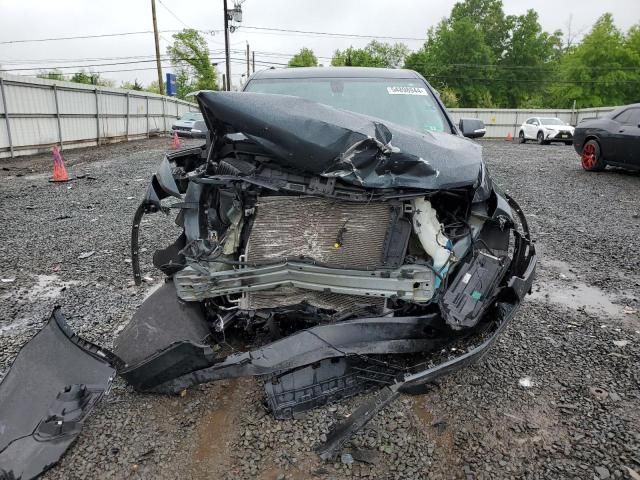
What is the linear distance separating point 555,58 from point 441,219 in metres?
65.7

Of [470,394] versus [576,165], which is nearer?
[470,394]

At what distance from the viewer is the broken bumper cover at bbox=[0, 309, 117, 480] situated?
81.7 inches

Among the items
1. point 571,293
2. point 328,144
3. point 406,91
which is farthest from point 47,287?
point 571,293

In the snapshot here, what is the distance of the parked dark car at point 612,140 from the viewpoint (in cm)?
939

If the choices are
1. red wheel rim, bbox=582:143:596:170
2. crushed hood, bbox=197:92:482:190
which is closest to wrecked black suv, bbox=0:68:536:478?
crushed hood, bbox=197:92:482:190

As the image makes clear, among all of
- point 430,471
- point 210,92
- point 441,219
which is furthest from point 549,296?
point 210,92

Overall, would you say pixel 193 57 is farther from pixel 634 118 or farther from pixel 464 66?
pixel 634 118

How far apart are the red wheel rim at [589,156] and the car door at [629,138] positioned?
796 millimetres

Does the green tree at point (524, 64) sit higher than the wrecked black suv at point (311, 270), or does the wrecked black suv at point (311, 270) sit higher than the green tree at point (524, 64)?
the green tree at point (524, 64)

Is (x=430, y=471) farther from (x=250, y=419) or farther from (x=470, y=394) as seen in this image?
(x=250, y=419)

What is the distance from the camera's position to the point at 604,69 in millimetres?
42688

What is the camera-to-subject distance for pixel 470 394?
2615mm

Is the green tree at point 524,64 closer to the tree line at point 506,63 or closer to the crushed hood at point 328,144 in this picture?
the tree line at point 506,63

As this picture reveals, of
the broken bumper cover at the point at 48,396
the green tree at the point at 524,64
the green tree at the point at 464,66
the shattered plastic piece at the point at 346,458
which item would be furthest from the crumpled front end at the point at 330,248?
the green tree at the point at 524,64
